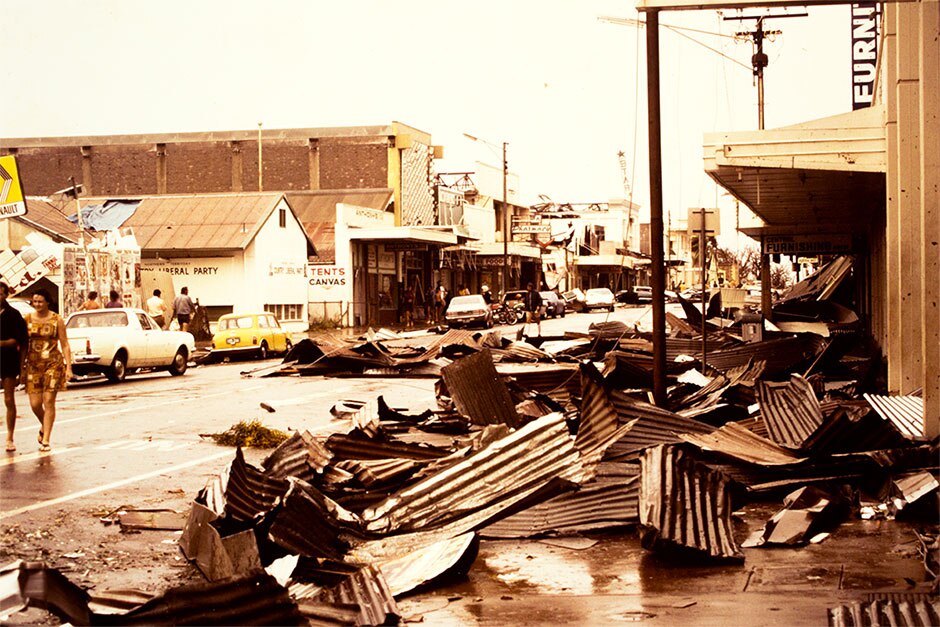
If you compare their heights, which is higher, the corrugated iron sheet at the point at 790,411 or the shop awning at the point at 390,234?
the shop awning at the point at 390,234

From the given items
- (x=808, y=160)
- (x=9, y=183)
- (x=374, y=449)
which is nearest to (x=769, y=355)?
(x=808, y=160)

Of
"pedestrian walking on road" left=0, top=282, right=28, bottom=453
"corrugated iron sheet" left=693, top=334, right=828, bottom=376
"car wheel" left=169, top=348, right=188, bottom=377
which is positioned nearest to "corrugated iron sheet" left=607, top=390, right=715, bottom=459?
"pedestrian walking on road" left=0, top=282, right=28, bottom=453

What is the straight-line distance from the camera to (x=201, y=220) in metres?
54.0

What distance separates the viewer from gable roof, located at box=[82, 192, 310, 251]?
51.8m

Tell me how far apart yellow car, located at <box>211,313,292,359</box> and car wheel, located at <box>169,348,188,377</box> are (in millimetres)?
5411

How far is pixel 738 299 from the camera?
45219 mm

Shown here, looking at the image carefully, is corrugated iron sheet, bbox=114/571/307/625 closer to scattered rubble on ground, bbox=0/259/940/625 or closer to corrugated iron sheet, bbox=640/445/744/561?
scattered rubble on ground, bbox=0/259/940/625

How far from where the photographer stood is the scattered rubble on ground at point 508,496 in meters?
6.70

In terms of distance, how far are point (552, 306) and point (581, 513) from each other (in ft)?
197

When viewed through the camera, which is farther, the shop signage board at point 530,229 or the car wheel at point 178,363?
the shop signage board at point 530,229

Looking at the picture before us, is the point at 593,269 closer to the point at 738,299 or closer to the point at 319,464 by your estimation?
the point at 738,299

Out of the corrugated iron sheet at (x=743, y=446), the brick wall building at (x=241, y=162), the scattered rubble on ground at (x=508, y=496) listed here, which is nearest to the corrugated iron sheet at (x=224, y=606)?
the scattered rubble on ground at (x=508, y=496)

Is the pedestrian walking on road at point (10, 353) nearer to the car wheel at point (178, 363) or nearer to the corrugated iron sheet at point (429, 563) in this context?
the corrugated iron sheet at point (429, 563)

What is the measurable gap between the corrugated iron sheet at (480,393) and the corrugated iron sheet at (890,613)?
26.9 feet
